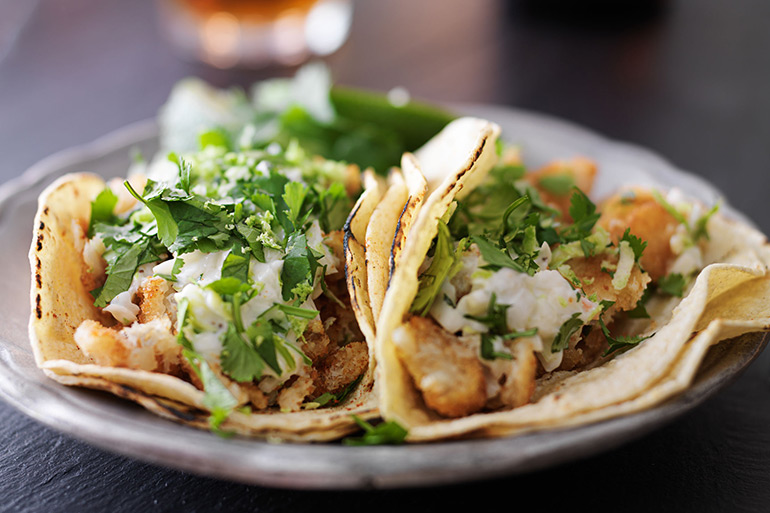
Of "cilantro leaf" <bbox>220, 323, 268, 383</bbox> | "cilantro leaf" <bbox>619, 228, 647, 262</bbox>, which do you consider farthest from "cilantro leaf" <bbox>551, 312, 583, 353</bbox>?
"cilantro leaf" <bbox>220, 323, 268, 383</bbox>

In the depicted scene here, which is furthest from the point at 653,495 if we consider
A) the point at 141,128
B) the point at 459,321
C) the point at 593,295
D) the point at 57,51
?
the point at 57,51

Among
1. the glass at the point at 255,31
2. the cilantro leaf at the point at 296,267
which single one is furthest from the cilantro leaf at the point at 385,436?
the glass at the point at 255,31

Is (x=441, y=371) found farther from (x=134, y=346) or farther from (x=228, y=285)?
(x=134, y=346)

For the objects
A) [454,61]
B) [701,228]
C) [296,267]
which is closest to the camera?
[296,267]

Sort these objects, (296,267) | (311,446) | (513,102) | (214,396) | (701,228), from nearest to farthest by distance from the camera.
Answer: (311,446)
(214,396)
(296,267)
(701,228)
(513,102)

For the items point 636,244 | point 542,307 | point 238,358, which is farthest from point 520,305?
point 238,358

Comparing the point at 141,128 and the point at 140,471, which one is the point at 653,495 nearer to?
the point at 140,471

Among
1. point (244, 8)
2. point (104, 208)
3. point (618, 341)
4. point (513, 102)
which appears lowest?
point (513, 102)

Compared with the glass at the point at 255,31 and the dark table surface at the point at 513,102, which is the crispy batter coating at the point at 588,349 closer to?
the dark table surface at the point at 513,102
